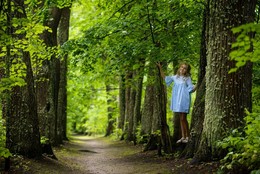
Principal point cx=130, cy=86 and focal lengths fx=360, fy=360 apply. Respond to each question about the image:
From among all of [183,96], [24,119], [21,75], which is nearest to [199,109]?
[183,96]

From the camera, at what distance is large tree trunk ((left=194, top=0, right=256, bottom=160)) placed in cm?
675

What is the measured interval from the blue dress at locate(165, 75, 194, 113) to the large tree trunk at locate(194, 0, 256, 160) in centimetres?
248

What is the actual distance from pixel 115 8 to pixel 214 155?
6.27 meters

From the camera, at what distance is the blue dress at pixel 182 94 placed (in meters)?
9.51

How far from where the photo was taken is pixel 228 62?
267 inches

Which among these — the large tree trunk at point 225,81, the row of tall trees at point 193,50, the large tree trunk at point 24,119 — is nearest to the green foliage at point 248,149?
the large tree trunk at point 225,81

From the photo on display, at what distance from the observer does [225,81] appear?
6789mm

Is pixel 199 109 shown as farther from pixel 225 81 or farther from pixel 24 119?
pixel 24 119

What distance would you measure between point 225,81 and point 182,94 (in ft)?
9.20

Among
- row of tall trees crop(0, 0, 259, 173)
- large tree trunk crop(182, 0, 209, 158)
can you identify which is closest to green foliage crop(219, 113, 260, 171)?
Answer: row of tall trees crop(0, 0, 259, 173)

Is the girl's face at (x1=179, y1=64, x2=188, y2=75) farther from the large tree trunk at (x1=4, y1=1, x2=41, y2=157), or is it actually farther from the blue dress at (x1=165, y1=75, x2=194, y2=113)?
the large tree trunk at (x1=4, y1=1, x2=41, y2=157)

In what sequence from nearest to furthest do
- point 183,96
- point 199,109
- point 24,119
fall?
point 199,109, point 24,119, point 183,96

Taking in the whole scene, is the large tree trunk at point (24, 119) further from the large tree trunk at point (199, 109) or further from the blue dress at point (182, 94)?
the large tree trunk at point (199, 109)

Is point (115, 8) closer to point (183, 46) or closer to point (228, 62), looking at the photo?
point (183, 46)
